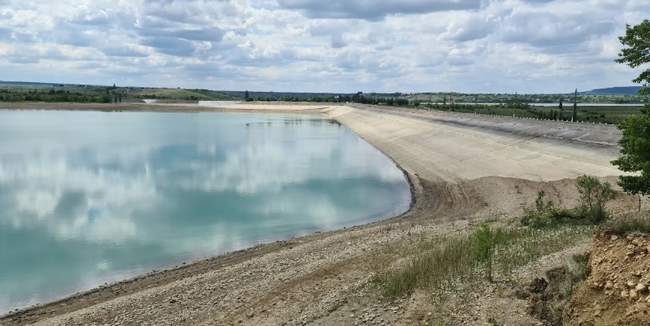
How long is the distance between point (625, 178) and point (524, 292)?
4188mm

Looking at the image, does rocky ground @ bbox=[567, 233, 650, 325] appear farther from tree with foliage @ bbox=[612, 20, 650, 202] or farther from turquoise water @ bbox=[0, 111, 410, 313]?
turquoise water @ bbox=[0, 111, 410, 313]

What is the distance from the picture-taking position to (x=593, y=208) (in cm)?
1532

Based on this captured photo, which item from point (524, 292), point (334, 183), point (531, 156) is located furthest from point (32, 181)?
point (524, 292)

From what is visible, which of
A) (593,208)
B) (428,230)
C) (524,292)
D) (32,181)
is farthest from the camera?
(32,181)

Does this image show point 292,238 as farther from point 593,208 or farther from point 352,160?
point 352,160

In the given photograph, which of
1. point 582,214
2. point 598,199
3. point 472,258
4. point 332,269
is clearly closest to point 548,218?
point 582,214

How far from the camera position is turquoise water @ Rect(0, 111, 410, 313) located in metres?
17.2

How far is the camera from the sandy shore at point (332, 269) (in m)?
11.0

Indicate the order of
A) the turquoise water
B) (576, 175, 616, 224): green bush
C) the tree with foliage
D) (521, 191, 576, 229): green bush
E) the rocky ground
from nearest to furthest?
the rocky ground < the tree with foliage < (576, 175, 616, 224): green bush < (521, 191, 576, 229): green bush < the turquoise water

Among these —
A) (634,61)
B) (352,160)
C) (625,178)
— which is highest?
(634,61)

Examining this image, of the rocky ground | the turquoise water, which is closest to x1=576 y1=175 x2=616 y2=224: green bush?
the rocky ground

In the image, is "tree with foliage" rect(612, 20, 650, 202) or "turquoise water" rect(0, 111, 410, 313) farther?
"turquoise water" rect(0, 111, 410, 313)

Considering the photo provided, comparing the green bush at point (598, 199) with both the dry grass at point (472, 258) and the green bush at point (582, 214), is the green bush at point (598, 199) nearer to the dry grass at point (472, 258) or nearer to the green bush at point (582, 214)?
the green bush at point (582, 214)

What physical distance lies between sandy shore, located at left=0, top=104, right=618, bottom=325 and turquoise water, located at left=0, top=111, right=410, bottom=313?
5.12ft
